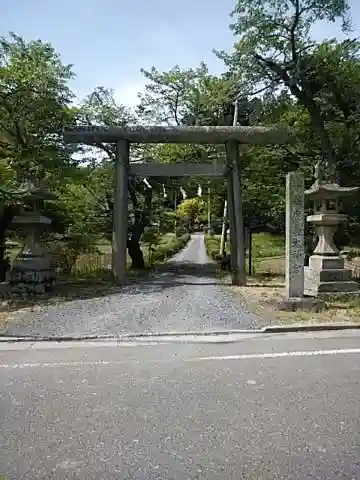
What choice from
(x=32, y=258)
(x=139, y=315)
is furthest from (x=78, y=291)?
(x=139, y=315)

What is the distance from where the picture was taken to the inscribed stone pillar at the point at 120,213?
14.1m

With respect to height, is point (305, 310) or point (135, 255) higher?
point (135, 255)

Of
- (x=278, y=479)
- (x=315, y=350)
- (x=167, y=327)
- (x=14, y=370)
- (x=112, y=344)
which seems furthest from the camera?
(x=167, y=327)

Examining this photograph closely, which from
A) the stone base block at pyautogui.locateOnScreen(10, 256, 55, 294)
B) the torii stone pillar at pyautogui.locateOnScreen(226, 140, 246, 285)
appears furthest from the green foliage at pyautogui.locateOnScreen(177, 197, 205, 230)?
the stone base block at pyautogui.locateOnScreen(10, 256, 55, 294)

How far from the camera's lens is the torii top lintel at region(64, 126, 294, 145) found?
13.9 m

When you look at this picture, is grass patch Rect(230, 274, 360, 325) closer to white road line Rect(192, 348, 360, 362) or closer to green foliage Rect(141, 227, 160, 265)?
white road line Rect(192, 348, 360, 362)

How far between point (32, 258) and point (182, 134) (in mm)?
5658

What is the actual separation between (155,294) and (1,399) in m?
7.01

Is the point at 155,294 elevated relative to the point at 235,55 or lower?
lower

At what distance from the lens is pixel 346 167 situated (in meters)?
16.2

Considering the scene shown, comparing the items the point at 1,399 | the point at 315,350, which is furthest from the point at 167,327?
the point at 1,399

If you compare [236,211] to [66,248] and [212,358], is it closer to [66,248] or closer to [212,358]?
[66,248]

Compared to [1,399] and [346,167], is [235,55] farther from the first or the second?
[1,399]

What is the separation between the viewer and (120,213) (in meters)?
14.2
